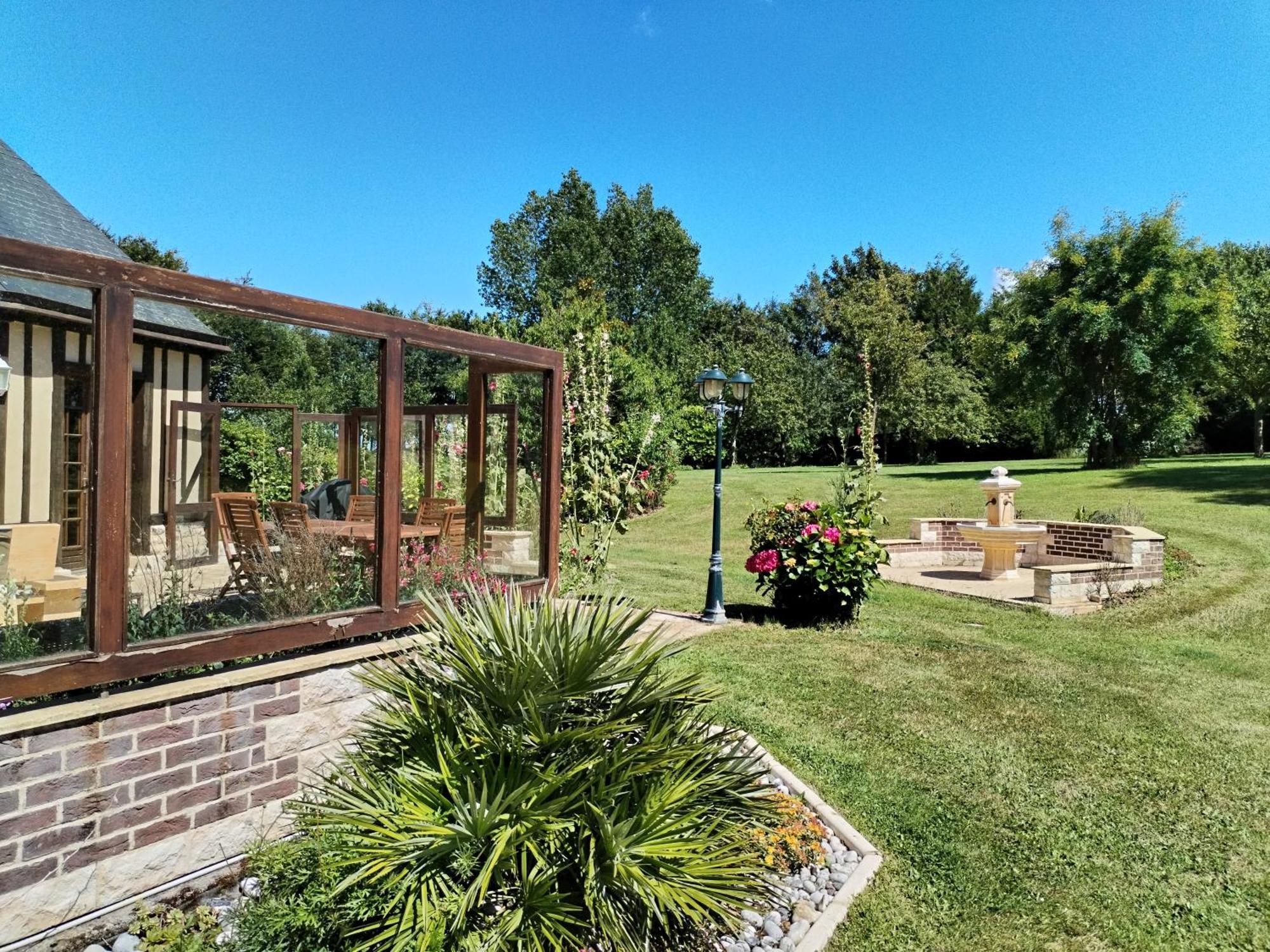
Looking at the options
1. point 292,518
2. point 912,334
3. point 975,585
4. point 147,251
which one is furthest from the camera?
point 912,334

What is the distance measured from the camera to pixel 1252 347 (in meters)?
22.1

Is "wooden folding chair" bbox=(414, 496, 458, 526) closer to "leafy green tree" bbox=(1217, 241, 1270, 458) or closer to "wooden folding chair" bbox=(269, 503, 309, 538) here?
"wooden folding chair" bbox=(269, 503, 309, 538)

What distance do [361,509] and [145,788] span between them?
171cm

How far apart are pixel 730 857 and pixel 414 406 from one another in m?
2.97

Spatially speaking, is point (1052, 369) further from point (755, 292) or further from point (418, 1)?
point (755, 292)

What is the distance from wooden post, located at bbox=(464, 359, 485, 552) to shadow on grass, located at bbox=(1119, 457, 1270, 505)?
13.9 meters

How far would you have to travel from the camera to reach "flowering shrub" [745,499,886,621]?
23.0 ft

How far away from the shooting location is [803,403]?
30.3 metres

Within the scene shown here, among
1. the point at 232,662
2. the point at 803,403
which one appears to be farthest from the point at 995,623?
the point at 803,403

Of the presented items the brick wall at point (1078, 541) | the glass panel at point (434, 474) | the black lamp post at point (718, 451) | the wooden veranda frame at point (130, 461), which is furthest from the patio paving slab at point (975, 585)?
the wooden veranda frame at point (130, 461)

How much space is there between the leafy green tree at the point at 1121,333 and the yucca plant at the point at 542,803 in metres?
19.6

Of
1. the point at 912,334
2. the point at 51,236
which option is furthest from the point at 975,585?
the point at 912,334

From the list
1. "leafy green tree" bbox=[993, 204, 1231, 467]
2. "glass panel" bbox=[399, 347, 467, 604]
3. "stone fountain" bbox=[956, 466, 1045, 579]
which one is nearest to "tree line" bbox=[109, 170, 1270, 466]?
"leafy green tree" bbox=[993, 204, 1231, 467]

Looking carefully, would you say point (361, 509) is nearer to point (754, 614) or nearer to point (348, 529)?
point (348, 529)
